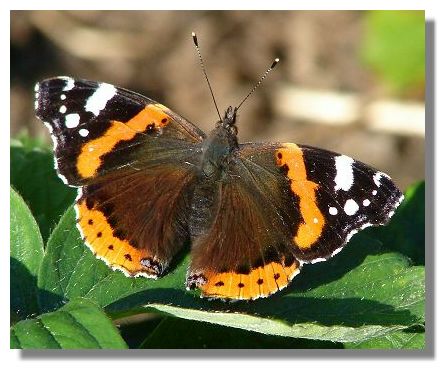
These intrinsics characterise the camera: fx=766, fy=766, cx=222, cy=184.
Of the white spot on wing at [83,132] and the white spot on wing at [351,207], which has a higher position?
the white spot on wing at [83,132]

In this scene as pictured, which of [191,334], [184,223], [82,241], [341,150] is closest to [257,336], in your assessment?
[191,334]

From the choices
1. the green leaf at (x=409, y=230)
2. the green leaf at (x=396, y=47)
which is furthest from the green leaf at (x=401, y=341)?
the green leaf at (x=396, y=47)

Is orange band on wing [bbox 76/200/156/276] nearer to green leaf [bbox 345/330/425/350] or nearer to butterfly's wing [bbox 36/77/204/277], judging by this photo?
butterfly's wing [bbox 36/77/204/277]

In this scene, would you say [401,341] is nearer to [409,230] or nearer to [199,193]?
[409,230]

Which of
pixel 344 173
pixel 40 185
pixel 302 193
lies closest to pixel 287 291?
pixel 302 193

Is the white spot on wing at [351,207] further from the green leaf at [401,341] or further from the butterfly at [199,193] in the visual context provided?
the green leaf at [401,341]

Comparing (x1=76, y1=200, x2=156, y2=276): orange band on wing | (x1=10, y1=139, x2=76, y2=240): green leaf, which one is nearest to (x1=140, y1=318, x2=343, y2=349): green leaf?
(x1=76, y1=200, x2=156, y2=276): orange band on wing

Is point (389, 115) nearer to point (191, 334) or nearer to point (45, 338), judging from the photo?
point (191, 334)
